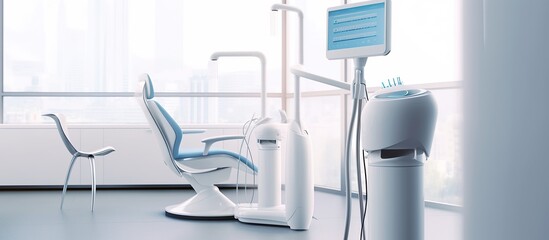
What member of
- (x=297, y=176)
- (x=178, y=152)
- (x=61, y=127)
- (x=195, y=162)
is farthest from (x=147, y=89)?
(x=297, y=176)

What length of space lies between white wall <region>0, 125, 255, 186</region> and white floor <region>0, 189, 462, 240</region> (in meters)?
0.68

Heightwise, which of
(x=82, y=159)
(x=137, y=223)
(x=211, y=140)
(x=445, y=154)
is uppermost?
(x=211, y=140)

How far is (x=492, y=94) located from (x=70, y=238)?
3.17 meters

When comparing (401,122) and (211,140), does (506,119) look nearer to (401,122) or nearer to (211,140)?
(401,122)

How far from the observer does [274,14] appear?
3879 millimetres

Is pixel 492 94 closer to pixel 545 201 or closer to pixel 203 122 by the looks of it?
pixel 545 201

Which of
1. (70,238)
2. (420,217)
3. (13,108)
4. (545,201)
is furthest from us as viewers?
(13,108)

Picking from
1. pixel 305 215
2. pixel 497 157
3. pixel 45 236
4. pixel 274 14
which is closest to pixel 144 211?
pixel 45 236

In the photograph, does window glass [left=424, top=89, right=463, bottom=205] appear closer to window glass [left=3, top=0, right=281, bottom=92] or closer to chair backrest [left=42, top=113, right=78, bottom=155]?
window glass [left=3, top=0, right=281, bottom=92]

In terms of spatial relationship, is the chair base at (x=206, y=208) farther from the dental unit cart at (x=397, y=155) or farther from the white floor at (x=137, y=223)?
the dental unit cart at (x=397, y=155)

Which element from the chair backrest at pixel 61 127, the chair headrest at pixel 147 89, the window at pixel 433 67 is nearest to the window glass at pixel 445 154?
the window at pixel 433 67

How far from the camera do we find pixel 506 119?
0.87m

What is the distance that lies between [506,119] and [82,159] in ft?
19.4

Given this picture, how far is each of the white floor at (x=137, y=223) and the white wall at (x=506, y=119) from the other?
225 cm
